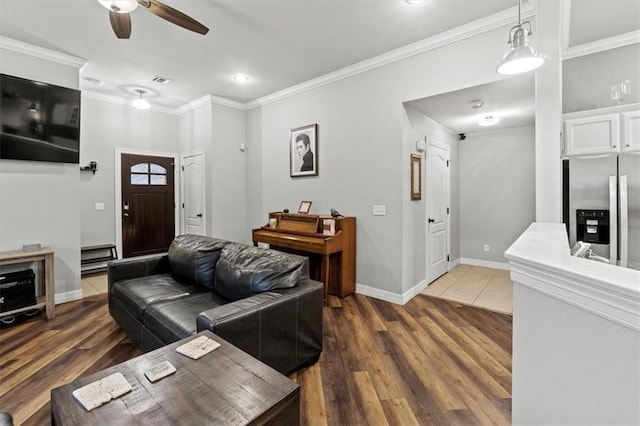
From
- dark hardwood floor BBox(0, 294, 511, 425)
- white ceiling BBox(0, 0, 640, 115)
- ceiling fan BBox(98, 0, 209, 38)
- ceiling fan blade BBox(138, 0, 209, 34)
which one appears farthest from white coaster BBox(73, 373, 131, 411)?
white ceiling BBox(0, 0, 640, 115)

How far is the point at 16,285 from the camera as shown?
2975 mm

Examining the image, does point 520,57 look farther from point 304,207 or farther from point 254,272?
point 304,207

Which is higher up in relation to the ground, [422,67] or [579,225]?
[422,67]

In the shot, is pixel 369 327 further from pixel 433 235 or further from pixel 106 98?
pixel 106 98

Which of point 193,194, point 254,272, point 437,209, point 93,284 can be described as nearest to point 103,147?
point 193,194

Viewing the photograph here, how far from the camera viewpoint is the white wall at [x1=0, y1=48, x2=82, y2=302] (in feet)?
10.7

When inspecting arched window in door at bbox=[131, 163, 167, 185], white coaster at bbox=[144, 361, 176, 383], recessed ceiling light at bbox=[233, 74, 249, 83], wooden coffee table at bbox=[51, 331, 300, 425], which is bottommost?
wooden coffee table at bbox=[51, 331, 300, 425]

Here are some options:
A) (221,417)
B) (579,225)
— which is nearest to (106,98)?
(221,417)

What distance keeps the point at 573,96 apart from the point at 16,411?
526cm

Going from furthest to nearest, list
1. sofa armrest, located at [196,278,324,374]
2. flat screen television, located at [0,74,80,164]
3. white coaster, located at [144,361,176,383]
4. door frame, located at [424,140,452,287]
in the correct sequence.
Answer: door frame, located at [424,140,452,287] → flat screen television, located at [0,74,80,164] → sofa armrest, located at [196,278,324,374] → white coaster, located at [144,361,176,383]

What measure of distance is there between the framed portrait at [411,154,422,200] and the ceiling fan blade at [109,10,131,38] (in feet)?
10.1

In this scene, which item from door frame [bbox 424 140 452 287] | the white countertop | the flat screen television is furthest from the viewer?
door frame [bbox 424 140 452 287]

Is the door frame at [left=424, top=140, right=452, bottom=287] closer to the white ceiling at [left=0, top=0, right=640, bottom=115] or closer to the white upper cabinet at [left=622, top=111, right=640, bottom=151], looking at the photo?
the white ceiling at [left=0, top=0, right=640, bottom=115]

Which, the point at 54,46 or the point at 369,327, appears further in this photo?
the point at 54,46
